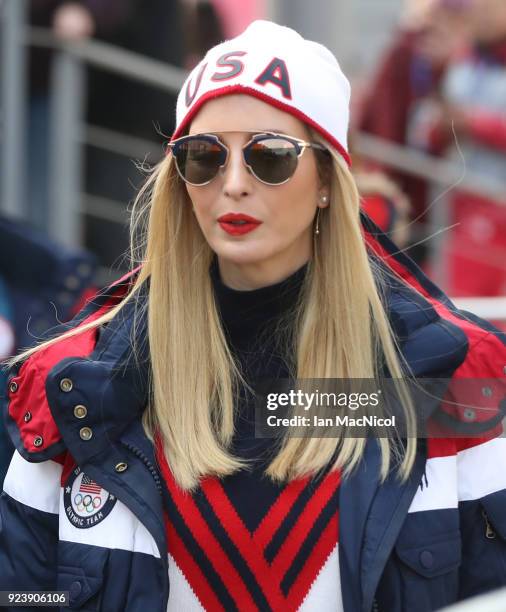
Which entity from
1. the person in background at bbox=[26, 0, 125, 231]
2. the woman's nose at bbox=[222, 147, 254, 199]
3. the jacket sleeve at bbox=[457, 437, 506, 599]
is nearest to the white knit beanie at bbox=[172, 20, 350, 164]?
the woman's nose at bbox=[222, 147, 254, 199]

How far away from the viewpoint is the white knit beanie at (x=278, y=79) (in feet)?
8.30

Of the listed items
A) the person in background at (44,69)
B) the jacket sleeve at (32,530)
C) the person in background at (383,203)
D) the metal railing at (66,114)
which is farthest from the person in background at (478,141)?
the jacket sleeve at (32,530)

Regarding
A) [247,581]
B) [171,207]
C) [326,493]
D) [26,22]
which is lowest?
[247,581]

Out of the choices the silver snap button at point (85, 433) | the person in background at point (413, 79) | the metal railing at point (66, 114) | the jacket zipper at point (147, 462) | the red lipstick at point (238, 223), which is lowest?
the jacket zipper at point (147, 462)

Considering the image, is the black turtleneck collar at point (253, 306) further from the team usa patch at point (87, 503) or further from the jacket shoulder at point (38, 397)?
the team usa patch at point (87, 503)

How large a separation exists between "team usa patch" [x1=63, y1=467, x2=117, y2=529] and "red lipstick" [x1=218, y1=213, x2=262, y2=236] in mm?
547

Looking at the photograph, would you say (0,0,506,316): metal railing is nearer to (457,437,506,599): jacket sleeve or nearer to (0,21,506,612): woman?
(0,21,506,612): woman

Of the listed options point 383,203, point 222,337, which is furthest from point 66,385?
point 383,203

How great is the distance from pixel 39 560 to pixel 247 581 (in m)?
0.42

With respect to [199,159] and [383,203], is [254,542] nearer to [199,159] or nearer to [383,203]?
[199,159]

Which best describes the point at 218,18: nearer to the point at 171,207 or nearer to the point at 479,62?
the point at 479,62

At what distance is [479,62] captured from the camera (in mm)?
6844

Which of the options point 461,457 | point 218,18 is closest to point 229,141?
point 461,457

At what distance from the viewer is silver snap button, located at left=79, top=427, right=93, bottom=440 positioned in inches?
97.9
